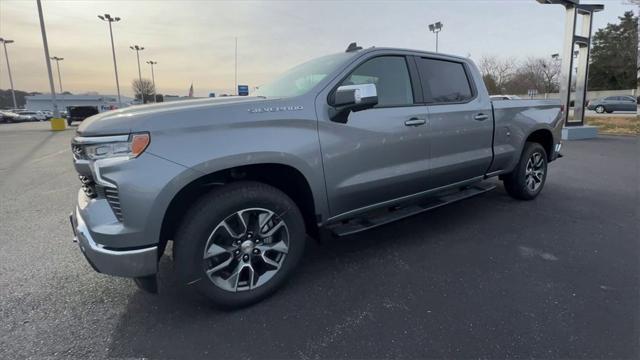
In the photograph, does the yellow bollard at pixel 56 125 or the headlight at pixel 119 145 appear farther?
the yellow bollard at pixel 56 125

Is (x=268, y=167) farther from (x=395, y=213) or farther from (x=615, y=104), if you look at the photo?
(x=615, y=104)

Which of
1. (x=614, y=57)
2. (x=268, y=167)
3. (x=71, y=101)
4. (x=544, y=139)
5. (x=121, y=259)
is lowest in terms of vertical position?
(x=121, y=259)

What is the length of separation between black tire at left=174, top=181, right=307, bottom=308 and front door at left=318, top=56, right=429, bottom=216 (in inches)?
17.1

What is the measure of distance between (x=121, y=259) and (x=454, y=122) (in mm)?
3212

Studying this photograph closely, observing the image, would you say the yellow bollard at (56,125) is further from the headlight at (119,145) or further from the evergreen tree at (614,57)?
the evergreen tree at (614,57)

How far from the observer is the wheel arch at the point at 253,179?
249 cm

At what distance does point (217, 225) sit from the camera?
2451 mm

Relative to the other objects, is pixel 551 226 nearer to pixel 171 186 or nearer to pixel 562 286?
pixel 562 286

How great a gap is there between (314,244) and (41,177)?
6.60 metres

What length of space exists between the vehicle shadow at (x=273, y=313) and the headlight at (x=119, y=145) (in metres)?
0.96

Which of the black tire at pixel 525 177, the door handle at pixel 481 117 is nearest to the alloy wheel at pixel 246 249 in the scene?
the door handle at pixel 481 117

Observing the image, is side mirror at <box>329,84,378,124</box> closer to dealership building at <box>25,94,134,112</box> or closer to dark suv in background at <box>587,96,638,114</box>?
dark suv in background at <box>587,96,638,114</box>

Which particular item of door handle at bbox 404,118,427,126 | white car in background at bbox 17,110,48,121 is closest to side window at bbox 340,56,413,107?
door handle at bbox 404,118,427,126

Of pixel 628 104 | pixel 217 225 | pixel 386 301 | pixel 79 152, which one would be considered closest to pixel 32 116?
pixel 79 152
